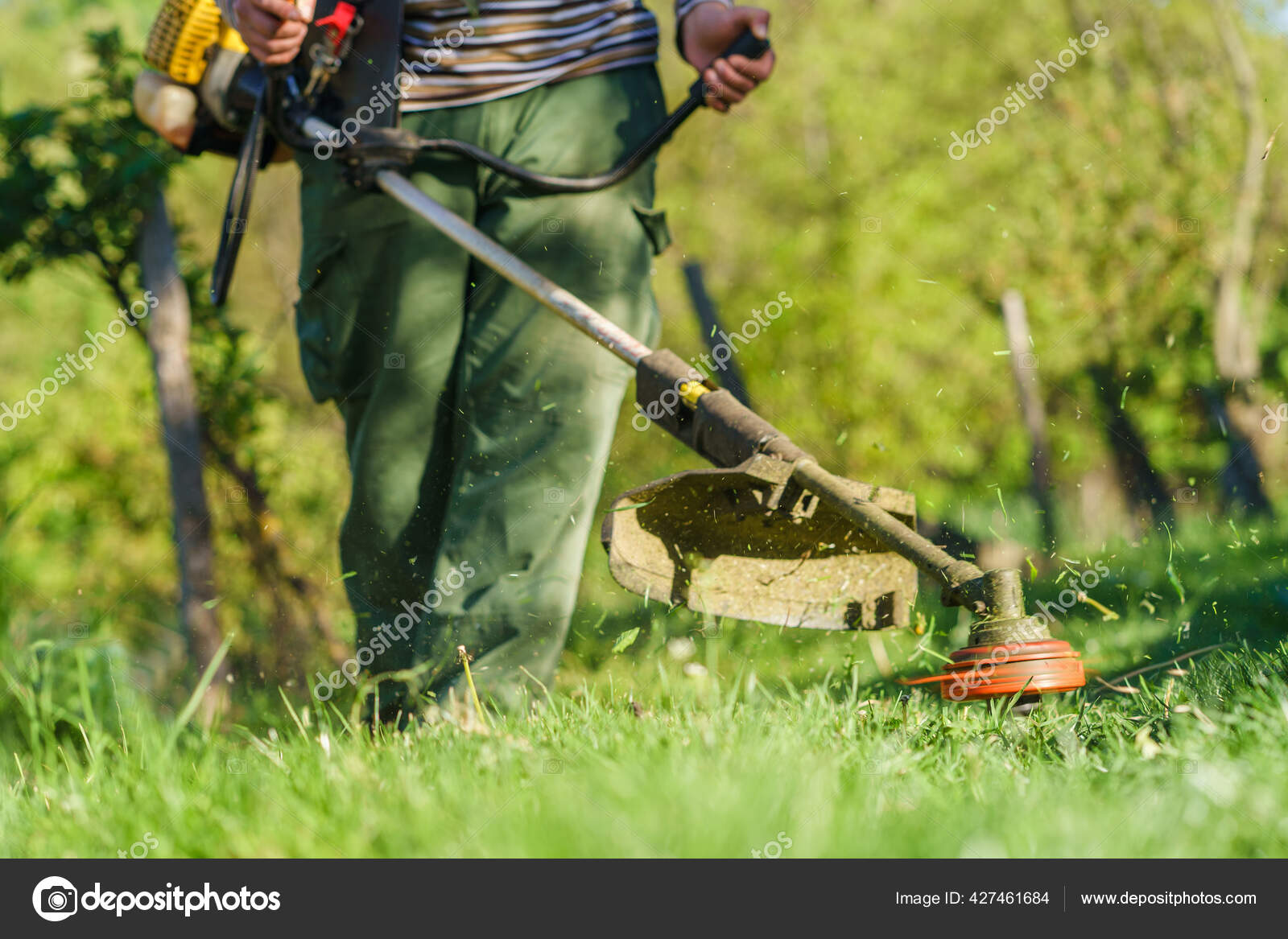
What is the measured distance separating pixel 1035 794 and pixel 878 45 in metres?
14.2

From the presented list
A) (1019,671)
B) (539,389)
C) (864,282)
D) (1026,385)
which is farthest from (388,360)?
(864,282)

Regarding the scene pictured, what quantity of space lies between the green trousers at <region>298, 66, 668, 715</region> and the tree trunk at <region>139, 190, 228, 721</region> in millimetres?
1923

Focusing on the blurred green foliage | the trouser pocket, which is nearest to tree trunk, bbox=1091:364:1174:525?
the blurred green foliage

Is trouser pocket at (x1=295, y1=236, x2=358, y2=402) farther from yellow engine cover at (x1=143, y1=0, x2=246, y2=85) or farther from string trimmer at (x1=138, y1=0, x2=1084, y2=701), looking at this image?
yellow engine cover at (x1=143, y1=0, x2=246, y2=85)

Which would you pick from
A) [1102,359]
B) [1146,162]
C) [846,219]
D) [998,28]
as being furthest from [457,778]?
[998,28]

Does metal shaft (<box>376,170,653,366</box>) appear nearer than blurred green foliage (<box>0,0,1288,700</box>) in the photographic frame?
Yes

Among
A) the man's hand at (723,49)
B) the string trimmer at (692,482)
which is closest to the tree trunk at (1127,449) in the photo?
the man's hand at (723,49)

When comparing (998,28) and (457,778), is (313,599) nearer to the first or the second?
(457,778)

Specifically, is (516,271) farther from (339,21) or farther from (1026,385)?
(1026,385)

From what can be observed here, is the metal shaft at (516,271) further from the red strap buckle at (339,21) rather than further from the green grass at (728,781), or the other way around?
the green grass at (728,781)
